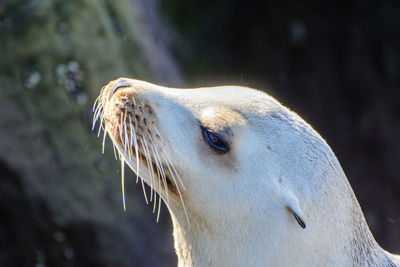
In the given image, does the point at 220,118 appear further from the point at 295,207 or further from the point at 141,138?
the point at 295,207

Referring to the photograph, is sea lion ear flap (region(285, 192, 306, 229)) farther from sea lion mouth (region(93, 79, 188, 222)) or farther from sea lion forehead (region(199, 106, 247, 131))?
sea lion mouth (region(93, 79, 188, 222))

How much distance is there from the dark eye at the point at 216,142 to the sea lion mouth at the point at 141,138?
0.77ft

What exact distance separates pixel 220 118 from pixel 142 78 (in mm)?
3142

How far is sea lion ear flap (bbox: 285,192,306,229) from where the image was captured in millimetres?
2824

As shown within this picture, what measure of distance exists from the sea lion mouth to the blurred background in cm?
235

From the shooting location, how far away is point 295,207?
2.82 metres

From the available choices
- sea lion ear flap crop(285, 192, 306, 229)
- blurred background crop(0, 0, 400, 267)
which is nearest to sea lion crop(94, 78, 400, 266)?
sea lion ear flap crop(285, 192, 306, 229)

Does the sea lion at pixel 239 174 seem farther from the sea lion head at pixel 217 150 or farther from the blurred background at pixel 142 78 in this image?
the blurred background at pixel 142 78

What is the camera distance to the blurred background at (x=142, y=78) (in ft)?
17.0

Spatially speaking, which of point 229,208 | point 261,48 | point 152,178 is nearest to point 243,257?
point 229,208

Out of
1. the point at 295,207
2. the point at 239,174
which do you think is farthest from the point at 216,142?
the point at 295,207

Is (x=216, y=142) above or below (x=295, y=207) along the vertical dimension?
above

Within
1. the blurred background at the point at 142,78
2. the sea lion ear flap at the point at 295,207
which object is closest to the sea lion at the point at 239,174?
the sea lion ear flap at the point at 295,207

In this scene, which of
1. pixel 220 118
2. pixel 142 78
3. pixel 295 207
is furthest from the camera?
pixel 142 78
